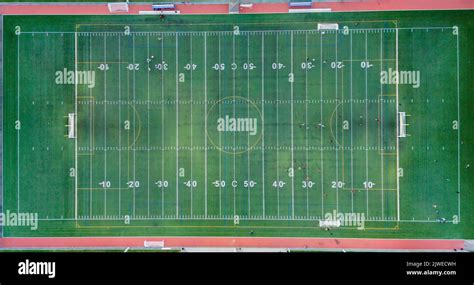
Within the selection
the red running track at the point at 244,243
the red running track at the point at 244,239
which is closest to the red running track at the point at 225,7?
the red running track at the point at 244,239

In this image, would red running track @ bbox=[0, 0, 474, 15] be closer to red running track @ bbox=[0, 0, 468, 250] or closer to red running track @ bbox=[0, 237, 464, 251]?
red running track @ bbox=[0, 0, 468, 250]

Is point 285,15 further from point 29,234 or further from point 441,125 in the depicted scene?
point 29,234

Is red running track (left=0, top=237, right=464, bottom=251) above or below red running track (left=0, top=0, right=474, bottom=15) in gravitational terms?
A: below

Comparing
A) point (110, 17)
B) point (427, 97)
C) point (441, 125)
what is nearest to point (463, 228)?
point (441, 125)

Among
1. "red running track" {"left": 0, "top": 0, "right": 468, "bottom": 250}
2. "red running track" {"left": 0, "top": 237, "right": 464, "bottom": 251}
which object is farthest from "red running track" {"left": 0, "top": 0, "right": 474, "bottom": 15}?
"red running track" {"left": 0, "top": 237, "right": 464, "bottom": 251}

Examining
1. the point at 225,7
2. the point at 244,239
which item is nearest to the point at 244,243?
the point at 244,239

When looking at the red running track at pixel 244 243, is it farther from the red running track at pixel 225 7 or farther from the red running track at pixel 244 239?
the red running track at pixel 225 7
